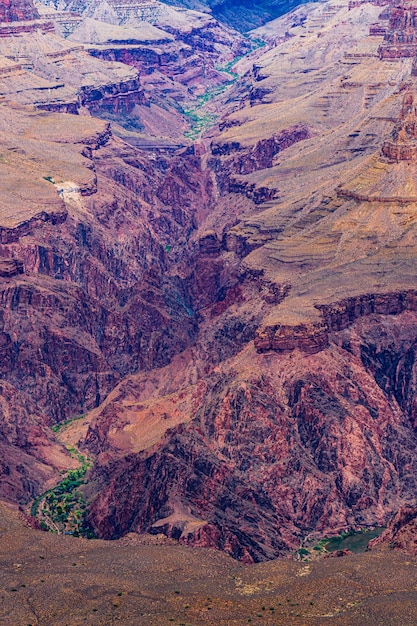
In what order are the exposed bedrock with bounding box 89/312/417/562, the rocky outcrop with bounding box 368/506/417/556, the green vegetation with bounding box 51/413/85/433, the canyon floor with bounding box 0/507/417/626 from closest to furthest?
the canyon floor with bounding box 0/507/417/626 → the rocky outcrop with bounding box 368/506/417/556 → the exposed bedrock with bounding box 89/312/417/562 → the green vegetation with bounding box 51/413/85/433

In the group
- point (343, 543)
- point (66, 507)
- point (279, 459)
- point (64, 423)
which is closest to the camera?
point (343, 543)

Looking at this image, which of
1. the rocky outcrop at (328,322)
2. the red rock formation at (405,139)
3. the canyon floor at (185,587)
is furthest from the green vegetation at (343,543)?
the red rock formation at (405,139)

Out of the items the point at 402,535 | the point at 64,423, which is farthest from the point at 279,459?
the point at 64,423

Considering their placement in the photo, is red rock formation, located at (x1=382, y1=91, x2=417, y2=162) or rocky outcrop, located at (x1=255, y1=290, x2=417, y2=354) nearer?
rocky outcrop, located at (x1=255, y1=290, x2=417, y2=354)

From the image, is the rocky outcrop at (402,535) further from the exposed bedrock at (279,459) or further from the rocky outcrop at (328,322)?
the rocky outcrop at (328,322)

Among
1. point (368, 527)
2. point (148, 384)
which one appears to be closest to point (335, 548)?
point (368, 527)

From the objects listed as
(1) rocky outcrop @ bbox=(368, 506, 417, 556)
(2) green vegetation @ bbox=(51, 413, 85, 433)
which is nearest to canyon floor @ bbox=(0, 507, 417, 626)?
(1) rocky outcrop @ bbox=(368, 506, 417, 556)

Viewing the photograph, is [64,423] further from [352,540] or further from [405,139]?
[405,139]

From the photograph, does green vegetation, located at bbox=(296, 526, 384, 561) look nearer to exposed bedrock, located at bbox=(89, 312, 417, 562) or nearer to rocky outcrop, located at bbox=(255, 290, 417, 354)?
exposed bedrock, located at bbox=(89, 312, 417, 562)
